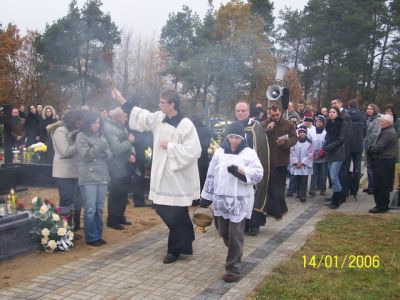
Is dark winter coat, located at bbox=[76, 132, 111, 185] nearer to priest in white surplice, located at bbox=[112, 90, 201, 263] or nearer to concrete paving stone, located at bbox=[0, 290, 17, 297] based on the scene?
priest in white surplice, located at bbox=[112, 90, 201, 263]

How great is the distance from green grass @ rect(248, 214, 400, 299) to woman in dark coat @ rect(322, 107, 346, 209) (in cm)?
157

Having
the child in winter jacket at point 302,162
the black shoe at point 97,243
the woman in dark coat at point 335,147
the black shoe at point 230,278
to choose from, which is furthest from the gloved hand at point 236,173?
the child in winter jacket at point 302,162

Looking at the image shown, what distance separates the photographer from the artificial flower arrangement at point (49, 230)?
6.31m

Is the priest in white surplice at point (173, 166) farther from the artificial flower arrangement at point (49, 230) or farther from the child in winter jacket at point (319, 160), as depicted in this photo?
the child in winter jacket at point (319, 160)

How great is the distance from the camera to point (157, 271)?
5594 millimetres

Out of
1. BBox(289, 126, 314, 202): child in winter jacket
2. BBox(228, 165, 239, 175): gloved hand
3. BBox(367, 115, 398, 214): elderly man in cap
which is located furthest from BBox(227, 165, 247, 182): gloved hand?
BBox(289, 126, 314, 202): child in winter jacket

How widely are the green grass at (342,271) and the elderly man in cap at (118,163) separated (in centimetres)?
278

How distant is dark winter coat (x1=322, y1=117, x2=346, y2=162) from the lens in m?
9.14

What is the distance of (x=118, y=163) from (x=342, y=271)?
11.6 feet

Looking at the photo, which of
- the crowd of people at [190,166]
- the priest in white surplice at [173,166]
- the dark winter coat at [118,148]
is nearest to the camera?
the crowd of people at [190,166]

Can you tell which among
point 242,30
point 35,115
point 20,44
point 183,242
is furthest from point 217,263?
point 20,44

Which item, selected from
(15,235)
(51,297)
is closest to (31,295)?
(51,297)

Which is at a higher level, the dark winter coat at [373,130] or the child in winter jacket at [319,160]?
the dark winter coat at [373,130]

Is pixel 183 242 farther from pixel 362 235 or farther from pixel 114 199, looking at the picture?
pixel 362 235
